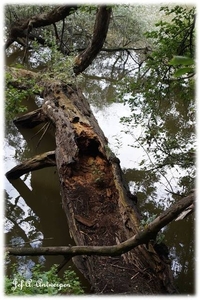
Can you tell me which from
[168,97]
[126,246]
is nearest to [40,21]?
[168,97]

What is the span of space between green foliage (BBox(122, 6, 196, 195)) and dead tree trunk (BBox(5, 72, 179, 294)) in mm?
909

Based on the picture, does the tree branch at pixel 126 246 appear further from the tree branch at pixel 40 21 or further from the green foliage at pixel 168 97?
the tree branch at pixel 40 21

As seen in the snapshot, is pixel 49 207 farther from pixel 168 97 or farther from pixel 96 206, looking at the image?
pixel 168 97

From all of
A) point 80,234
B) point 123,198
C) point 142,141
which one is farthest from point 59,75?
point 80,234

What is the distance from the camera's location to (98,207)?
3611 millimetres

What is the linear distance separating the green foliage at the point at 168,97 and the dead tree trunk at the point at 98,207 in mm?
909

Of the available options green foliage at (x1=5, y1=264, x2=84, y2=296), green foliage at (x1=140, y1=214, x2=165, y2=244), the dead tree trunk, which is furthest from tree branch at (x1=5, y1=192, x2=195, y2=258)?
the dead tree trunk

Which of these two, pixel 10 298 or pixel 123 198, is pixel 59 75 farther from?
pixel 10 298

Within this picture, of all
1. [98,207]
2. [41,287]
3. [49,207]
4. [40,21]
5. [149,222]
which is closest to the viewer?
[41,287]

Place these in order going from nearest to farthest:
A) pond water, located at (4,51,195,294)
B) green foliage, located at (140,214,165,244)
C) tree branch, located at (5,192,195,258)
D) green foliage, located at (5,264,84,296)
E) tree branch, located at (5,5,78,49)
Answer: tree branch, located at (5,192,195,258), green foliage, located at (5,264,84,296), green foliage, located at (140,214,165,244), pond water, located at (4,51,195,294), tree branch, located at (5,5,78,49)

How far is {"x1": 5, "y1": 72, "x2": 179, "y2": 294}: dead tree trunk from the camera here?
2.81m

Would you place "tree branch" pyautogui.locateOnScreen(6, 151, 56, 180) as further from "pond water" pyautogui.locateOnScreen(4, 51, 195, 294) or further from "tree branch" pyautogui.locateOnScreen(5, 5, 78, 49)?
"tree branch" pyautogui.locateOnScreen(5, 5, 78, 49)

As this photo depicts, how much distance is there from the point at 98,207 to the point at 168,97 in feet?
6.82

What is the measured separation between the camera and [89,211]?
3.54 m
